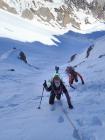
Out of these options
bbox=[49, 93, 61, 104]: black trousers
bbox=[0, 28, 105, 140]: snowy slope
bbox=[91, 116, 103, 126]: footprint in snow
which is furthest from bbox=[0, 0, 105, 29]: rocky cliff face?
bbox=[91, 116, 103, 126]: footprint in snow

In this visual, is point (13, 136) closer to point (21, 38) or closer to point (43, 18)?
point (21, 38)

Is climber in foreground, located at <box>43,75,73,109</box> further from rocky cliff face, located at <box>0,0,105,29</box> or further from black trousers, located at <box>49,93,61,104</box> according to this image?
rocky cliff face, located at <box>0,0,105,29</box>

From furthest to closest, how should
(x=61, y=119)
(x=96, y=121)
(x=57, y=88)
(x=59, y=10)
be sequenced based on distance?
(x=59, y=10) → (x=57, y=88) → (x=61, y=119) → (x=96, y=121)

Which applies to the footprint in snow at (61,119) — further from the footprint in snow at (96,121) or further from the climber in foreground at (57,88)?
the climber in foreground at (57,88)

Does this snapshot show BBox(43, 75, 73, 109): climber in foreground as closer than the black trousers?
Yes

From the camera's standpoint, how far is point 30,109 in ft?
46.5

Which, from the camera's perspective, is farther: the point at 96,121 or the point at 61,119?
the point at 61,119

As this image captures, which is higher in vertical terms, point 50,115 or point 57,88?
point 57,88

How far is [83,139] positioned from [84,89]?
7.26 m

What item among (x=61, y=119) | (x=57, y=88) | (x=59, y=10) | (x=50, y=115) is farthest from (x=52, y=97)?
(x=59, y=10)

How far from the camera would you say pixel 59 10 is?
11369 centimetres

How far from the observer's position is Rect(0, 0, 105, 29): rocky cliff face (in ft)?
319

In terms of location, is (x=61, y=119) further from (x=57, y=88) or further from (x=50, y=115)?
(x=57, y=88)

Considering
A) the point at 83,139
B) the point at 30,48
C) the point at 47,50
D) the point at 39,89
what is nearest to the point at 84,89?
the point at 39,89
